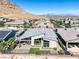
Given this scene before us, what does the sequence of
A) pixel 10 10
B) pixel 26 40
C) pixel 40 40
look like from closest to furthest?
pixel 40 40, pixel 26 40, pixel 10 10

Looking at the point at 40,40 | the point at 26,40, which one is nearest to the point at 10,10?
the point at 26,40

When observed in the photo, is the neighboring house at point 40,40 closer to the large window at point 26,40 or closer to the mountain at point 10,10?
the large window at point 26,40

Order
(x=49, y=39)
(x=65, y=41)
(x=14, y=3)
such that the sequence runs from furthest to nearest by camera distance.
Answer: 1. (x=14, y=3)
2. (x=49, y=39)
3. (x=65, y=41)

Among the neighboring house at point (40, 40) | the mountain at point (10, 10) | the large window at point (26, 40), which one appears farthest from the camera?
the mountain at point (10, 10)

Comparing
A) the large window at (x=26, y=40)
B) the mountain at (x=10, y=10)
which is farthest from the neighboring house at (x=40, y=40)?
the mountain at (x=10, y=10)

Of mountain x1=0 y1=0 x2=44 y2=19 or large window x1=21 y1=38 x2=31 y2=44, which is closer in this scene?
large window x1=21 y1=38 x2=31 y2=44

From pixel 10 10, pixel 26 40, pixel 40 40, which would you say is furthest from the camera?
pixel 10 10

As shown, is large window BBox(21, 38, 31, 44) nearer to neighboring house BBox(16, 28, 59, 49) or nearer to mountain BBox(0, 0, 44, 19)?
neighboring house BBox(16, 28, 59, 49)

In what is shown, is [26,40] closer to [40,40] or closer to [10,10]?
[40,40]

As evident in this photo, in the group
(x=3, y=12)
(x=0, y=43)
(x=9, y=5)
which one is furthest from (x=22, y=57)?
(x=9, y=5)

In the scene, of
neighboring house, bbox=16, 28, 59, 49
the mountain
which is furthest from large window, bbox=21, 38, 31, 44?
the mountain

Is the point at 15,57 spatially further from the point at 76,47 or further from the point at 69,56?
the point at 76,47
